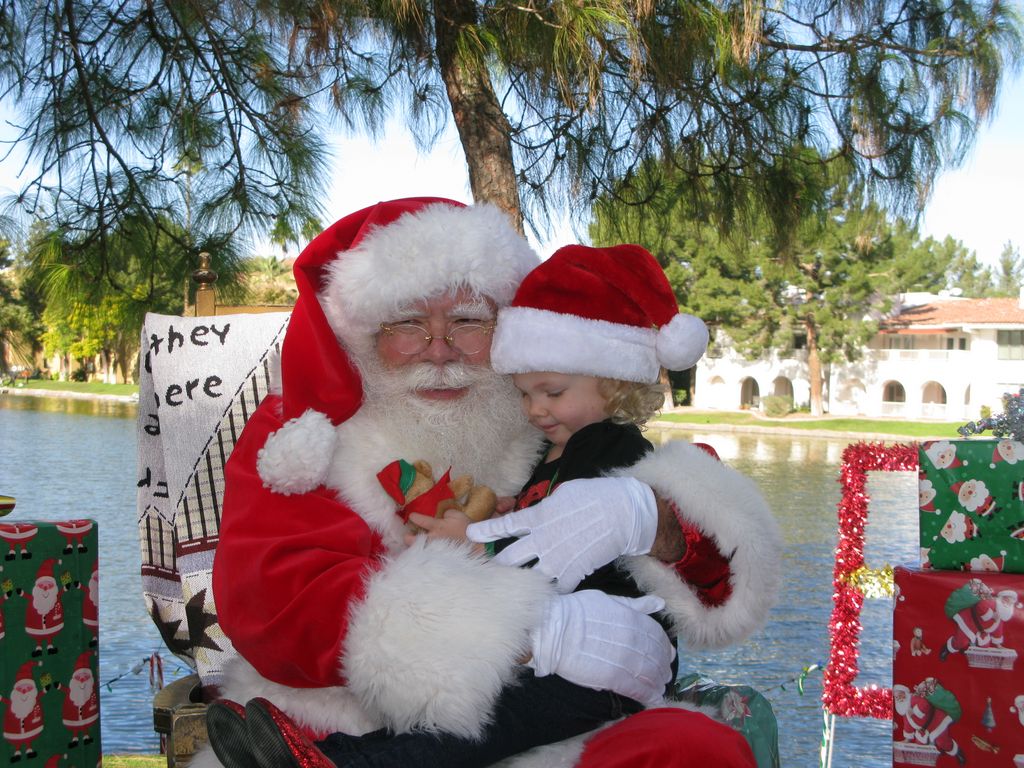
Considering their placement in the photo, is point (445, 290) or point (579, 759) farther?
point (445, 290)

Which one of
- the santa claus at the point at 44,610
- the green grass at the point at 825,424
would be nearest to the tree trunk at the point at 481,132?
the santa claus at the point at 44,610

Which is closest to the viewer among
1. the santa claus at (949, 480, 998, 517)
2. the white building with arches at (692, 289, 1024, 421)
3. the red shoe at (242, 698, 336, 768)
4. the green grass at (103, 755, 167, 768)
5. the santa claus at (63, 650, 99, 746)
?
the red shoe at (242, 698, 336, 768)

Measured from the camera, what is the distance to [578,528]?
5.85ft

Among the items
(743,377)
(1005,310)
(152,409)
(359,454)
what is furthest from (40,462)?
(1005,310)

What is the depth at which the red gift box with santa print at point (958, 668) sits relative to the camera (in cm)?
241

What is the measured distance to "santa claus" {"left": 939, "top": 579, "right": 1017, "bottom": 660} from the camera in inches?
94.5

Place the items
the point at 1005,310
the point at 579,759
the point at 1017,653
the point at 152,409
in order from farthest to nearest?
1. the point at 1005,310
2. the point at 152,409
3. the point at 1017,653
4. the point at 579,759

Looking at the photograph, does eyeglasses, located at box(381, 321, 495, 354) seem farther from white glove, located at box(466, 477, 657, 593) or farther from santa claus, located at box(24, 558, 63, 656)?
santa claus, located at box(24, 558, 63, 656)

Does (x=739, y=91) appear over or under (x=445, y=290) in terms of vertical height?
over

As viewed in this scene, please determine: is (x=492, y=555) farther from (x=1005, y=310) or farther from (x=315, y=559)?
(x=1005, y=310)

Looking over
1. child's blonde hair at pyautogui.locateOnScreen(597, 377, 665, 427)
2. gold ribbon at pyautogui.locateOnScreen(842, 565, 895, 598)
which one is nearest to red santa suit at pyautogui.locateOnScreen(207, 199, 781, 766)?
child's blonde hair at pyautogui.locateOnScreen(597, 377, 665, 427)

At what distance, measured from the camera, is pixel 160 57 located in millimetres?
4051

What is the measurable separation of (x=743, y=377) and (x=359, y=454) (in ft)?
111

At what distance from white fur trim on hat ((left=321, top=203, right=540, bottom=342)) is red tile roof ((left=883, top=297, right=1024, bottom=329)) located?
106 ft
